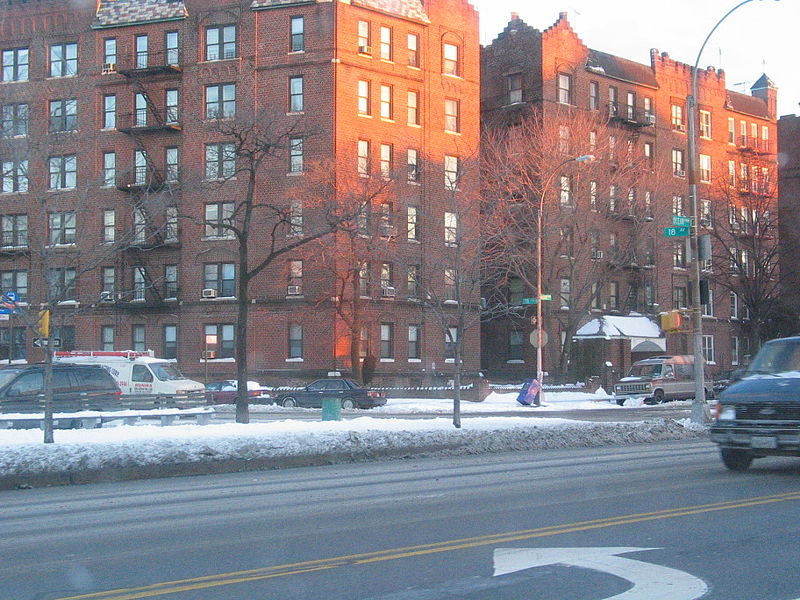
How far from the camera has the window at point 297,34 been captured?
1916 inches

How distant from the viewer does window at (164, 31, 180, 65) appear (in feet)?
164

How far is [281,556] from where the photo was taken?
8.56 m

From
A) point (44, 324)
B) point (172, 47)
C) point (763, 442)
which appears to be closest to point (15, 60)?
point (172, 47)

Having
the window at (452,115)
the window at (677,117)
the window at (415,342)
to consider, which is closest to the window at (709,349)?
the window at (677,117)

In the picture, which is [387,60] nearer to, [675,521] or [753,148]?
[753,148]

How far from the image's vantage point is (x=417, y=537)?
372 inches

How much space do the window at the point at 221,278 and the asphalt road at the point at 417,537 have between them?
34745 millimetres

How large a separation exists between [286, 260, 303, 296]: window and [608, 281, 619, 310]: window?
21315 mm

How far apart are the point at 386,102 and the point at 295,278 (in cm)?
1065

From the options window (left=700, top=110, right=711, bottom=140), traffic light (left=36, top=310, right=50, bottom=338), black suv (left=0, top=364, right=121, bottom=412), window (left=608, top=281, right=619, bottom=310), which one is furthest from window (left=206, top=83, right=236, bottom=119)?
traffic light (left=36, top=310, right=50, bottom=338)

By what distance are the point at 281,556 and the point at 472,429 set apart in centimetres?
1256

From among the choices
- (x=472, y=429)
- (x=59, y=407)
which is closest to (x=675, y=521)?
(x=472, y=429)

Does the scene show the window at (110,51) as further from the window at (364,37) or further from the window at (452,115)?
the window at (452,115)

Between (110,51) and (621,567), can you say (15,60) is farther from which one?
(621,567)
